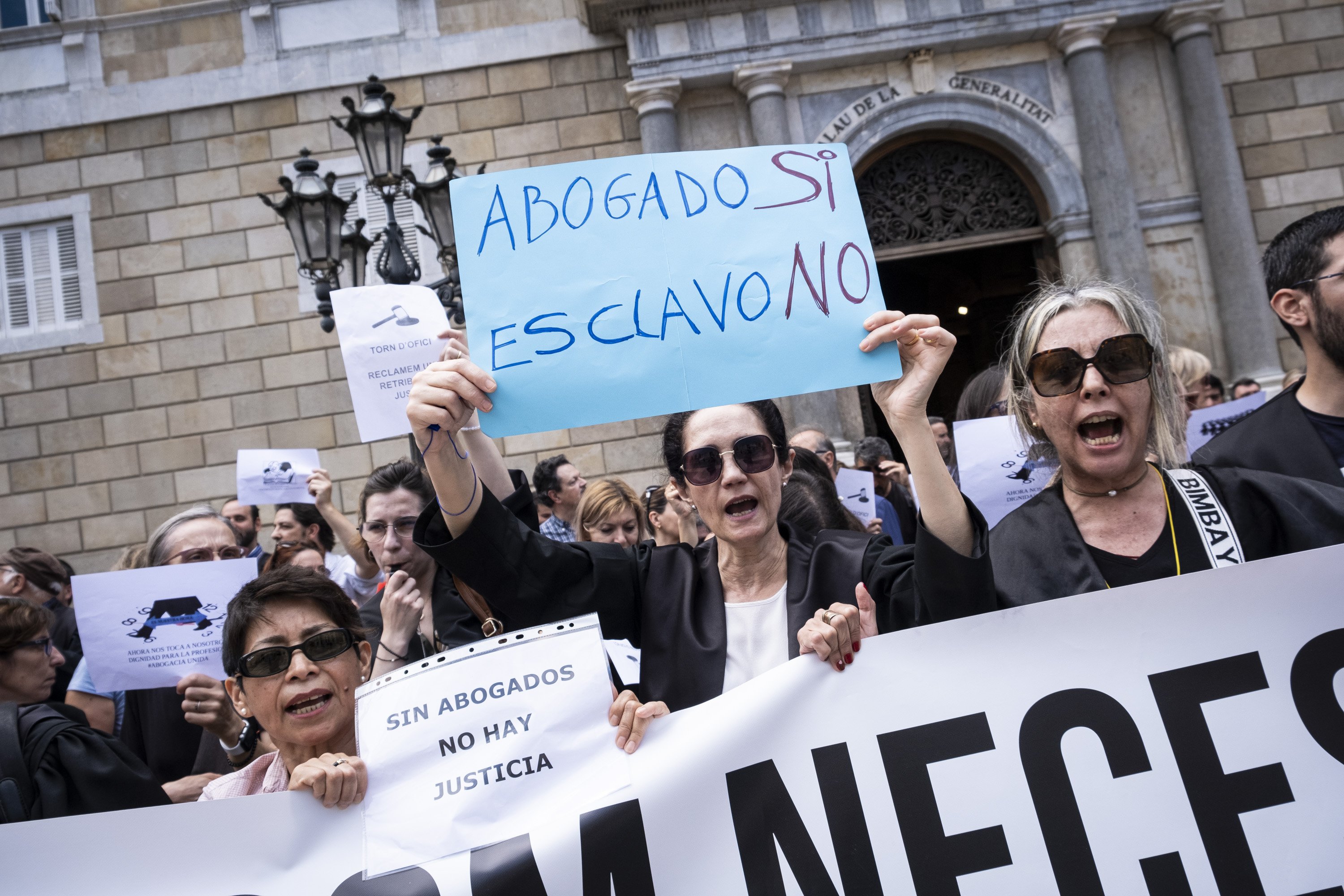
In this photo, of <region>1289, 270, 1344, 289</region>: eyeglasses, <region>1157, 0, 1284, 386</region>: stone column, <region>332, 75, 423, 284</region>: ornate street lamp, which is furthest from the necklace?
<region>1157, 0, 1284, 386</region>: stone column

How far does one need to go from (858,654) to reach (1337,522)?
989 millimetres

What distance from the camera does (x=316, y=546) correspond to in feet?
18.0

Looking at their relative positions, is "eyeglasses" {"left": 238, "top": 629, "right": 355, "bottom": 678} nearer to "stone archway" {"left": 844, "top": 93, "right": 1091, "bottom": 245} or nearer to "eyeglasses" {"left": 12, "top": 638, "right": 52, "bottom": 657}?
"eyeglasses" {"left": 12, "top": 638, "right": 52, "bottom": 657}

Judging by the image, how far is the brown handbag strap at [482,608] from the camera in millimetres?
2256

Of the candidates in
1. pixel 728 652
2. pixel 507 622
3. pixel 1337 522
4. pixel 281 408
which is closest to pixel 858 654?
pixel 728 652

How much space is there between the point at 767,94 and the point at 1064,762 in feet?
28.8

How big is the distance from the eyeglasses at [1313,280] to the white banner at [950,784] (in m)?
0.92

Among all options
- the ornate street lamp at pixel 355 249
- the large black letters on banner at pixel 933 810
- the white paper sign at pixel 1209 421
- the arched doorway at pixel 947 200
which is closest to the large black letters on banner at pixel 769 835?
the large black letters on banner at pixel 933 810

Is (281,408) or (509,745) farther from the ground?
(281,408)

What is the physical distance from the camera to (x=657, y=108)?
980cm

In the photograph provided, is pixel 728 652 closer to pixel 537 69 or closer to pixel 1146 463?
pixel 1146 463

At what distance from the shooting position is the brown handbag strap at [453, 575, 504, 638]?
226 centimetres

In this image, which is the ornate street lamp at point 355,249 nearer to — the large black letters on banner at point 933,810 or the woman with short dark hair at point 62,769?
the woman with short dark hair at point 62,769

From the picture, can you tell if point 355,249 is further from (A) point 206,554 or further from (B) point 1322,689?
(B) point 1322,689
